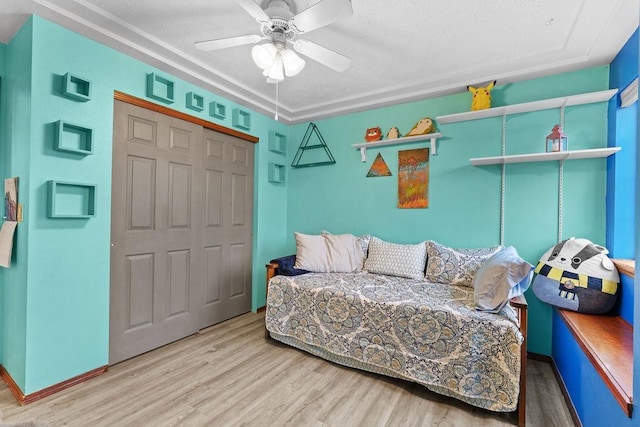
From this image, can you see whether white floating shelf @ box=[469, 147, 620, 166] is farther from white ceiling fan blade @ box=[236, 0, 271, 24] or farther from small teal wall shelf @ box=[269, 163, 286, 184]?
small teal wall shelf @ box=[269, 163, 286, 184]

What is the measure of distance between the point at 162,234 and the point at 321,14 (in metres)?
2.16

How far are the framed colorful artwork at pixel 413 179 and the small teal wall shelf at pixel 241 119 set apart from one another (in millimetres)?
1756

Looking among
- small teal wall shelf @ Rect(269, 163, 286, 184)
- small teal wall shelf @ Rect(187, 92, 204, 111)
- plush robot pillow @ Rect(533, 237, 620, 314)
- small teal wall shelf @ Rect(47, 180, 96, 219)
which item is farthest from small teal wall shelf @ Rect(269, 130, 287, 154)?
plush robot pillow @ Rect(533, 237, 620, 314)

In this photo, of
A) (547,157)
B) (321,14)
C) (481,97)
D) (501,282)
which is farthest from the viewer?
(481,97)

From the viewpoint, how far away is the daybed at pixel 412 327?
173 centimetres

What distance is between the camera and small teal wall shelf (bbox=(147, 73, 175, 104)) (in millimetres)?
2412

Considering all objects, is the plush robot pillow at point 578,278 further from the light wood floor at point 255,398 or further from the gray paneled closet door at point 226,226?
the gray paneled closet door at point 226,226

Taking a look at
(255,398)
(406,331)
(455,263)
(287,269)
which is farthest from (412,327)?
(287,269)

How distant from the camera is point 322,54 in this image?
1842 millimetres

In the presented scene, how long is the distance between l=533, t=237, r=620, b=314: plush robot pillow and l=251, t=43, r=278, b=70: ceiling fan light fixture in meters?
2.45

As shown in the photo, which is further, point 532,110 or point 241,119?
point 241,119

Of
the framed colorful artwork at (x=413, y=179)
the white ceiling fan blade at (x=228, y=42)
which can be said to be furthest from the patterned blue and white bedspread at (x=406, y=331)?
the white ceiling fan blade at (x=228, y=42)

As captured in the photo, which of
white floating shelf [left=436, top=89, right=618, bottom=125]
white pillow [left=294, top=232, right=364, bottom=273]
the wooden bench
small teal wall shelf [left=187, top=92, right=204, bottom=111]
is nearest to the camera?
the wooden bench

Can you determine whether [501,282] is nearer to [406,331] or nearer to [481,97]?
[406,331]
